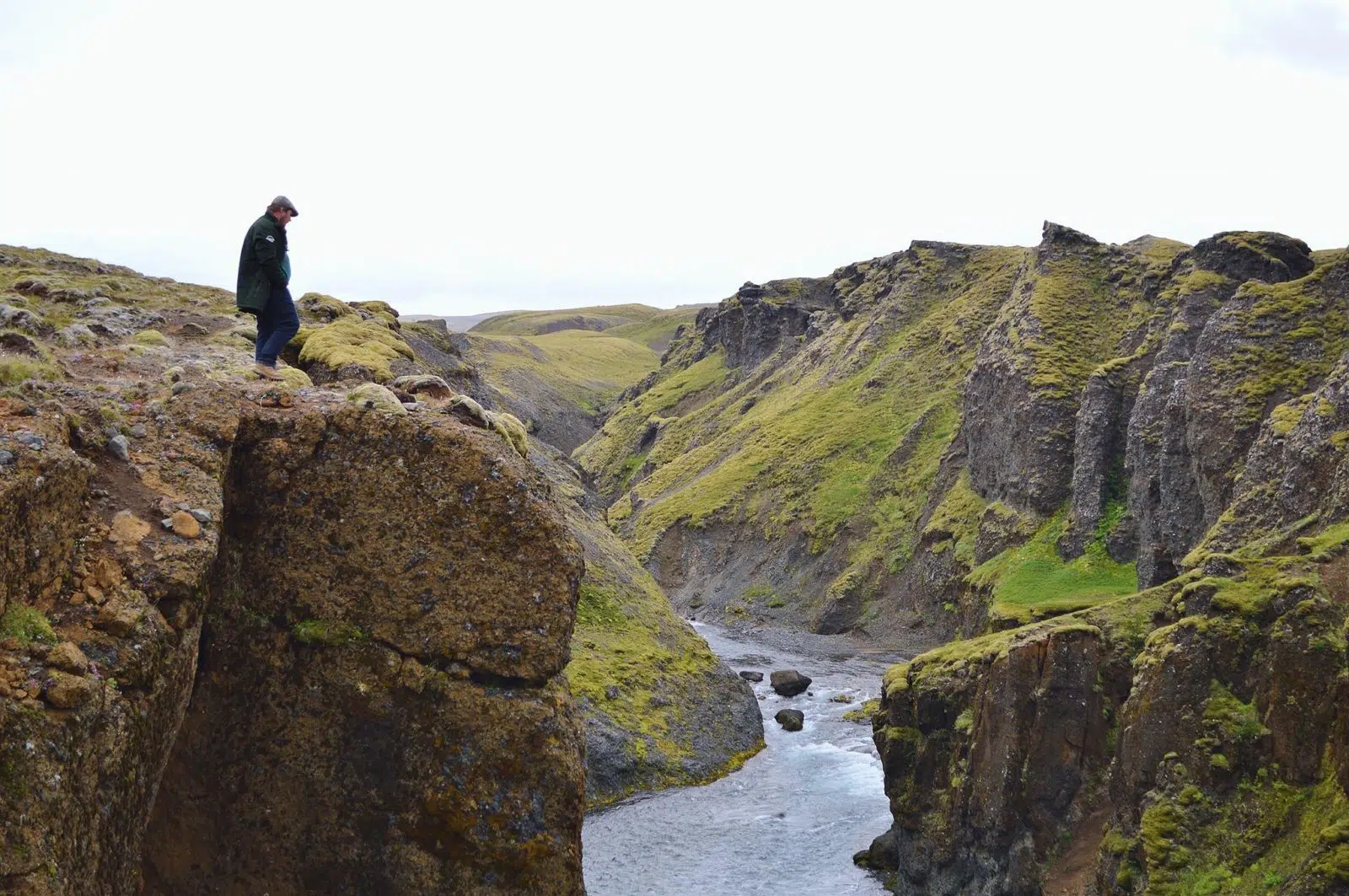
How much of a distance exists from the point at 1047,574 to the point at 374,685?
6058 cm

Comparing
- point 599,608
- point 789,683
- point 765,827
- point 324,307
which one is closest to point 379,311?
point 324,307

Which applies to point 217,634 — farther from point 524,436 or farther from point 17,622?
point 524,436

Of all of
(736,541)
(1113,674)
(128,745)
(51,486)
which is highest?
(51,486)

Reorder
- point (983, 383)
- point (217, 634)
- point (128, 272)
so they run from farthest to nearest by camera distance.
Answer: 1. point (983, 383)
2. point (128, 272)
3. point (217, 634)

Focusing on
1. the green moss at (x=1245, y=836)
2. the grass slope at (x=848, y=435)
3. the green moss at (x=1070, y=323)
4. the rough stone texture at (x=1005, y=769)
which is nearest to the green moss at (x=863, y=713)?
the rough stone texture at (x=1005, y=769)

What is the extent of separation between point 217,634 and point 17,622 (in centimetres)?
434

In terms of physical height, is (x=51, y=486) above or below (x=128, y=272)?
below

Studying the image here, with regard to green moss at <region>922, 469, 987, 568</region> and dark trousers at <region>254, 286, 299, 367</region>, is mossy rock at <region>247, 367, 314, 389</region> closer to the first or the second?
dark trousers at <region>254, 286, 299, 367</region>

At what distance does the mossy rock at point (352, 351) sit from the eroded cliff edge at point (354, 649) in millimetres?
16992

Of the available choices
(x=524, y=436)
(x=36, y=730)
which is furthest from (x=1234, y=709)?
(x=36, y=730)

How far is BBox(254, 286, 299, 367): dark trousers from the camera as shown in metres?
20.2

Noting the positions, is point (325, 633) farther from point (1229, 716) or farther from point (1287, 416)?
point (1287, 416)

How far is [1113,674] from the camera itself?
32.0 metres

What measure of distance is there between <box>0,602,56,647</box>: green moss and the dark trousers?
29.3 feet
